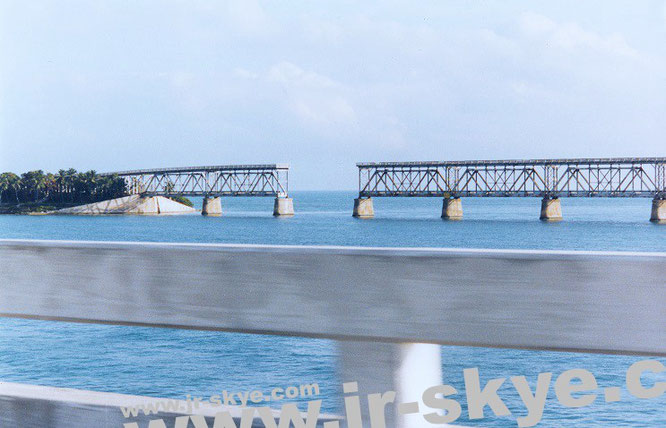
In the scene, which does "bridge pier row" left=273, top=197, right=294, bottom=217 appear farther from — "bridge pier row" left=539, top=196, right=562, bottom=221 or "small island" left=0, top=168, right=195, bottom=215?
"bridge pier row" left=539, top=196, right=562, bottom=221

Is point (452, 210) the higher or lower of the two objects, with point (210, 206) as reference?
higher

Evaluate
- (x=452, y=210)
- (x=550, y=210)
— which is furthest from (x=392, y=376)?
(x=452, y=210)

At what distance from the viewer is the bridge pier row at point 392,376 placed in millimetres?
1597

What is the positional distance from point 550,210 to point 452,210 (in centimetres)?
1899

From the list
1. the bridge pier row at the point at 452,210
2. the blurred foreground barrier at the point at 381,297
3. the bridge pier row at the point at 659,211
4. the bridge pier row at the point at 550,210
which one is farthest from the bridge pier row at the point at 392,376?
the bridge pier row at the point at 452,210

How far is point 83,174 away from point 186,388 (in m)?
152

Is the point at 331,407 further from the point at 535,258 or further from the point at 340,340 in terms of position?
the point at 535,258

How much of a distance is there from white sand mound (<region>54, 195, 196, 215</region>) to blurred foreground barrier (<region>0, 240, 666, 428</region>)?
18151 cm

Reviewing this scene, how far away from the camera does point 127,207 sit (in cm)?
17950

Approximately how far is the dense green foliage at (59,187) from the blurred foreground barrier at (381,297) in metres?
184

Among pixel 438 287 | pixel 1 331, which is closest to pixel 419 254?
pixel 438 287

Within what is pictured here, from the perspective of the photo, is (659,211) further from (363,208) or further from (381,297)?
(381,297)

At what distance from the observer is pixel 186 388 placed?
1437 inches

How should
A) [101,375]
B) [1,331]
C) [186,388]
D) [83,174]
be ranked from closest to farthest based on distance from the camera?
1. [186,388]
2. [101,375]
3. [1,331]
4. [83,174]
